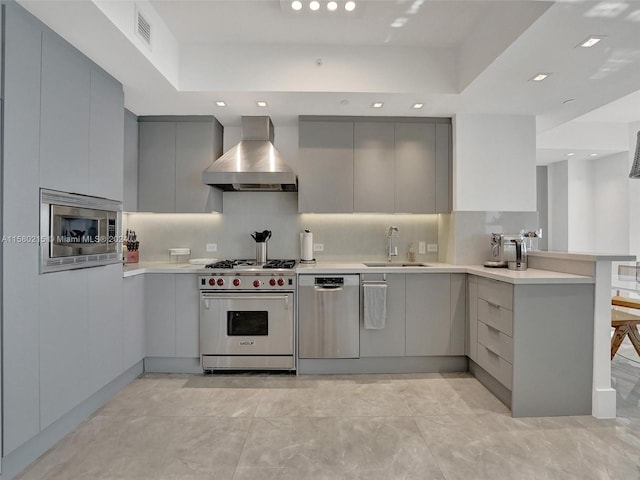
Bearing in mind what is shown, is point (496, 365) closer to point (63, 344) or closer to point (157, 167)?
point (63, 344)

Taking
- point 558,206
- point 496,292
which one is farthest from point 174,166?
point 558,206

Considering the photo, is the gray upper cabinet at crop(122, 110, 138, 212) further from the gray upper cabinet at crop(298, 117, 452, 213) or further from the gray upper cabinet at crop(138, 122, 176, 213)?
the gray upper cabinet at crop(298, 117, 452, 213)

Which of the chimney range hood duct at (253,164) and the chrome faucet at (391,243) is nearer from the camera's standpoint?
the chimney range hood duct at (253,164)

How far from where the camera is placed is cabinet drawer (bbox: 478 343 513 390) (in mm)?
2453

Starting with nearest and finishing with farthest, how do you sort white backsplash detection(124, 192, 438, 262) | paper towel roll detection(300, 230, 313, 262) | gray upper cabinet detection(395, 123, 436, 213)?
gray upper cabinet detection(395, 123, 436, 213), paper towel roll detection(300, 230, 313, 262), white backsplash detection(124, 192, 438, 262)

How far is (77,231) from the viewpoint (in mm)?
2205

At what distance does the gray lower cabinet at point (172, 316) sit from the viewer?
3119 mm

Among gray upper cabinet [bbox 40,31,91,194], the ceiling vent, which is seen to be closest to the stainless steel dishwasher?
gray upper cabinet [bbox 40,31,91,194]

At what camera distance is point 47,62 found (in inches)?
76.7

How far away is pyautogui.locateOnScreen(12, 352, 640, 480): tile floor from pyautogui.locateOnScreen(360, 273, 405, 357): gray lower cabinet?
0.33 m

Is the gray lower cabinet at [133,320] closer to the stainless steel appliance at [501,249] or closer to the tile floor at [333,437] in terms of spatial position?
the tile floor at [333,437]

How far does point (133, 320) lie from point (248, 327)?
3.14 feet

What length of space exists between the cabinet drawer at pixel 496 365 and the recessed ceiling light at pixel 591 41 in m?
2.13

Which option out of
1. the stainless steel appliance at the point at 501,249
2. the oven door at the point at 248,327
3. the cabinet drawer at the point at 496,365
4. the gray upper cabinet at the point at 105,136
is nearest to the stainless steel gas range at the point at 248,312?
the oven door at the point at 248,327
